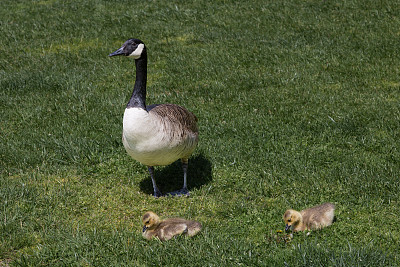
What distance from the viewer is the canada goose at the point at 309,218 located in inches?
225

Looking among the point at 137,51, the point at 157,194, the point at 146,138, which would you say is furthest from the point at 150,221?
the point at 137,51

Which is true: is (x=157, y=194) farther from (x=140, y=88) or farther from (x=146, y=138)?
(x=140, y=88)

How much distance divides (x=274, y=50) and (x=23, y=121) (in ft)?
21.5

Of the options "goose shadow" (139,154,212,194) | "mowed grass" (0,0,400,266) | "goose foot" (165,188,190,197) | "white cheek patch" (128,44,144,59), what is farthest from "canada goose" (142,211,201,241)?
"white cheek patch" (128,44,144,59)

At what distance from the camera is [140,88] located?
6.78 metres

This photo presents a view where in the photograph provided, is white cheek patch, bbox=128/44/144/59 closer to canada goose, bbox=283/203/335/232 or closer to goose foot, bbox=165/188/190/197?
goose foot, bbox=165/188/190/197

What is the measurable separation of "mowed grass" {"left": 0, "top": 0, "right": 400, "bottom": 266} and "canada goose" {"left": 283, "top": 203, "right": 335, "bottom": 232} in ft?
0.36

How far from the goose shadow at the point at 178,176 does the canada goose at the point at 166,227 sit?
1474 millimetres

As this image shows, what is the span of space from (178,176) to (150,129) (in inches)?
63.5

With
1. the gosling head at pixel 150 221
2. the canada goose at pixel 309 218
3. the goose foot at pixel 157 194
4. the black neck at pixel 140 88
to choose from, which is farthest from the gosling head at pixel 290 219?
the black neck at pixel 140 88

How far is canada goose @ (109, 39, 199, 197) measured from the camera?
21.4 feet

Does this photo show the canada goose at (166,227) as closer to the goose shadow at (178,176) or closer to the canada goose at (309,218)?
the canada goose at (309,218)

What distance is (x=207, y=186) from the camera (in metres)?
7.30

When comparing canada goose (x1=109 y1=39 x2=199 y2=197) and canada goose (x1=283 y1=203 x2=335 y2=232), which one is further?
canada goose (x1=109 y1=39 x2=199 y2=197)
